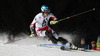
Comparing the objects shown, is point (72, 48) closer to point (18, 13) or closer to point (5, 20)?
point (18, 13)

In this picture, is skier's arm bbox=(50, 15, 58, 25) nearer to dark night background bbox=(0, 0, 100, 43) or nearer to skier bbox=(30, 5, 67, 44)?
skier bbox=(30, 5, 67, 44)

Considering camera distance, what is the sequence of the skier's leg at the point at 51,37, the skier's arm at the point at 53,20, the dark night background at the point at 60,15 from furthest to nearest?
the dark night background at the point at 60,15
the skier's leg at the point at 51,37
the skier's arm at the point at 53,20

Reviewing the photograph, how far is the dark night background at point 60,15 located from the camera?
4.73 metres

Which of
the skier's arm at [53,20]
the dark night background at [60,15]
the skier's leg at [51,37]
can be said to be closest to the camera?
the skier's arm at [53,20]

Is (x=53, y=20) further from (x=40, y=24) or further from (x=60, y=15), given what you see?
(x=60, y=15)

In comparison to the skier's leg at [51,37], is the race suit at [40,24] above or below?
above

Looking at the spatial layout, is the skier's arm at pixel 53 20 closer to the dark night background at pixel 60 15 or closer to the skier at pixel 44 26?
the skier at pixel 44 26

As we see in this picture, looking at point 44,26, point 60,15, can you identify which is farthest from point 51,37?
point 60,15

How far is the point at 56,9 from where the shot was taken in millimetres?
4762

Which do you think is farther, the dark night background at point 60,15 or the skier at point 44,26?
the dark night background at point 60,15

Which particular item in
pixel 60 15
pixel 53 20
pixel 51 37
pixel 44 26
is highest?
pixel 60 15

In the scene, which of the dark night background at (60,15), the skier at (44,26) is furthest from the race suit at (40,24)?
the dark night background at (60,15)

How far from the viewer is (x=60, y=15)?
473cm

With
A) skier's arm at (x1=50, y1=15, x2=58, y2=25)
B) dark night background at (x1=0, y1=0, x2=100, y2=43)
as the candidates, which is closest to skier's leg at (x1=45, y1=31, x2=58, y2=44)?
skier's arm at (x1=50, y1=15, x2=58, y2=25)
